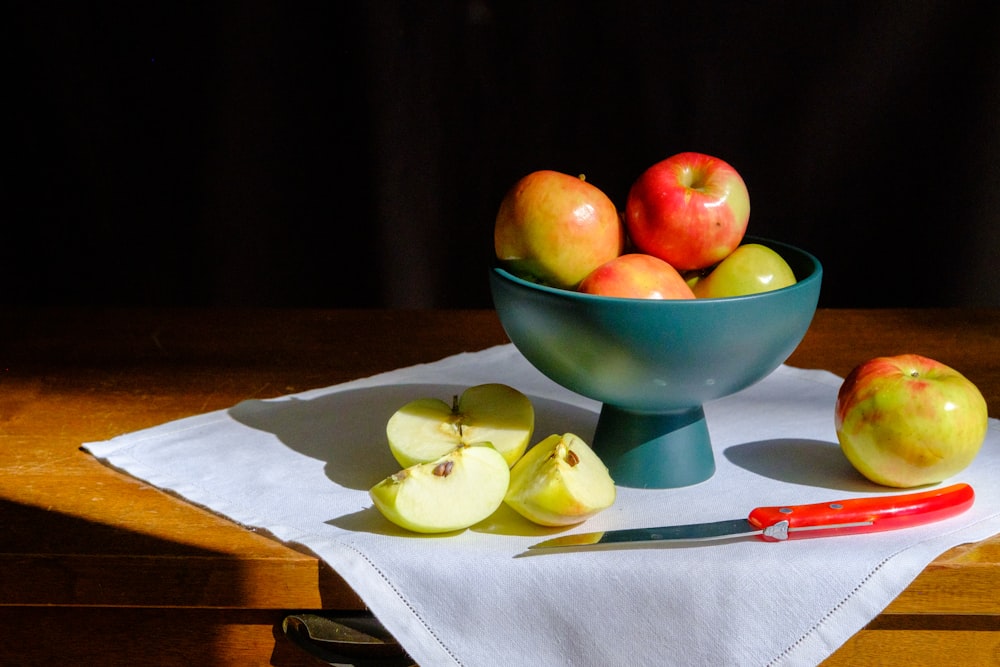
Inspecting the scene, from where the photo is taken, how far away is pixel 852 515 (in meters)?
0.71

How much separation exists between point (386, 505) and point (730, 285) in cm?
30

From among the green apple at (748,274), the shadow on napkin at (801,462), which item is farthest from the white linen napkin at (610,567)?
the green apple at (748,274)

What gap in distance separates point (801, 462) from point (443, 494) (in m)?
0.30

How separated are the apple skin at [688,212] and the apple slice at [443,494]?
0.22 m

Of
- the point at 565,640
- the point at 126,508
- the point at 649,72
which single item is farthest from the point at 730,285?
the point at 649,72

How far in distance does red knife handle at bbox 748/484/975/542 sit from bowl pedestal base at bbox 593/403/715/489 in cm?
9

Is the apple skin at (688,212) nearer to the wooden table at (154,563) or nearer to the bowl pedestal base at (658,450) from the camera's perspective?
the bowl pedestal base at (658,450)

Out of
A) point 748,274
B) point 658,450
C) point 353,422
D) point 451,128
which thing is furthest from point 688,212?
point 451,128

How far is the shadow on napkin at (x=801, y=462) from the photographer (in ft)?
2.65

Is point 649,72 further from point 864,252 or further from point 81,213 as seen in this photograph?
point 81,213

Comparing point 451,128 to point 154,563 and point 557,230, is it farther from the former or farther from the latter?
point 154,563

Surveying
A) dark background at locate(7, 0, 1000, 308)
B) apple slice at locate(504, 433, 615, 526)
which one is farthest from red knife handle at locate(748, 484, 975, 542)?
dark background at locate(7, 0, 1000, 308)

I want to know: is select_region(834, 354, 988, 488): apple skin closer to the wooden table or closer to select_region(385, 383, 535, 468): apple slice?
the wooden table

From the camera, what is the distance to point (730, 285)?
2.64ft
